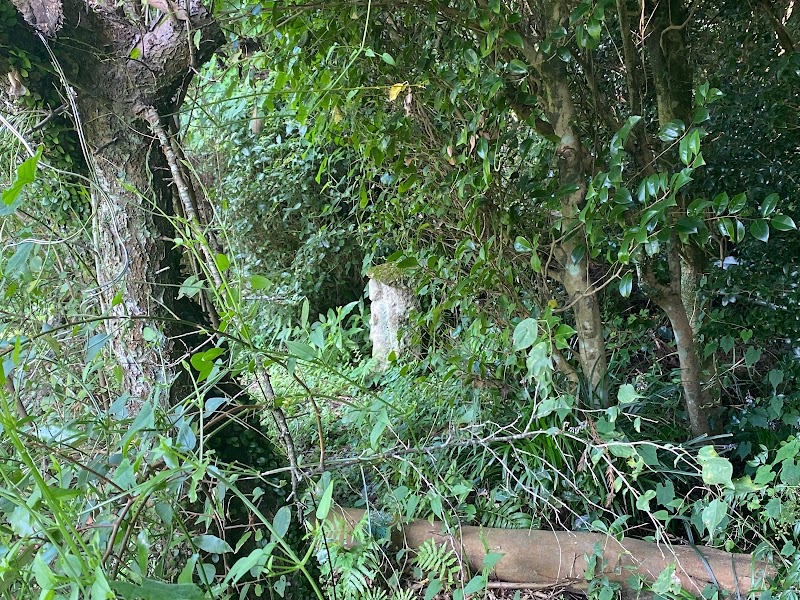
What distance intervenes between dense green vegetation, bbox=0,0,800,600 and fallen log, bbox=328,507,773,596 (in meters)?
0.05

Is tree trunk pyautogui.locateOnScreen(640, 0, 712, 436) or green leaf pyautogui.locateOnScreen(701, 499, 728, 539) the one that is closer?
green leaf pyautogui.locateOnScreen(701, 499, 728, 539)

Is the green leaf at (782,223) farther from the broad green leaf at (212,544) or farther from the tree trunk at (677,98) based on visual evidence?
the broad green leaf at (212,544)

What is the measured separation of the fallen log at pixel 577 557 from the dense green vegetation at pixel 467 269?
5 centimetres

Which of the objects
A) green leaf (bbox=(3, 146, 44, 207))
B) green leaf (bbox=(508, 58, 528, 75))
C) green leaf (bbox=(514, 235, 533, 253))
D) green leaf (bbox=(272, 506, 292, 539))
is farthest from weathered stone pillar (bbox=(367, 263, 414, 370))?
green leaf (bbox=(3, 146, 44, 207))

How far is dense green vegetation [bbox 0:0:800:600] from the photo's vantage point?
5.01ft

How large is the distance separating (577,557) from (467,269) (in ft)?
3.97

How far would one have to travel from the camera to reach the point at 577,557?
7.01 ft

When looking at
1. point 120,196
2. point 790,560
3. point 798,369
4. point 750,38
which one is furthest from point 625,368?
point 120,196

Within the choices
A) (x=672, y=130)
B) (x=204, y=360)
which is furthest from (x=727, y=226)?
(x=204, y=360)

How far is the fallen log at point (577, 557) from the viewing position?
1.96 meters

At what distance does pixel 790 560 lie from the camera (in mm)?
1855

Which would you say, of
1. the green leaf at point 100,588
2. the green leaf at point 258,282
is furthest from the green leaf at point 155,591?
the green leaf at point 258,282

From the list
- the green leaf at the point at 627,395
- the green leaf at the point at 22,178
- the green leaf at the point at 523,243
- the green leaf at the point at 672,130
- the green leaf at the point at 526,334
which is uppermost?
the green leaf at the point at 672,130

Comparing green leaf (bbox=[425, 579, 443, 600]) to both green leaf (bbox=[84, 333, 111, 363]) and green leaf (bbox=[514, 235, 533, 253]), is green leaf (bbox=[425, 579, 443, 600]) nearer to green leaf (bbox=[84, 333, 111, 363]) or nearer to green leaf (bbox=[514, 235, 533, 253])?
green leaf (bbox=[514, 235, 533, 253])
